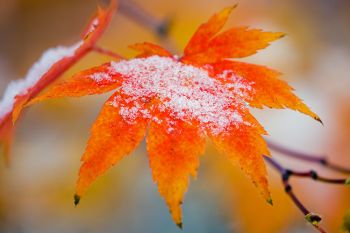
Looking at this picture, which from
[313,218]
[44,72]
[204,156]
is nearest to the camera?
[313,218]

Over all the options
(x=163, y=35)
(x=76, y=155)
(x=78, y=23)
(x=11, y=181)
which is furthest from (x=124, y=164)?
(x=78, y=23)

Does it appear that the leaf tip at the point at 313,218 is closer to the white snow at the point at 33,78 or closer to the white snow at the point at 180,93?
the white snow at the point at 180,93

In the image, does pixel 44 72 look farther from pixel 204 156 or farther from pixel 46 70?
pixel 204 156

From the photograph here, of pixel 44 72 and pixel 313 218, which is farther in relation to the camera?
pixel 44 72

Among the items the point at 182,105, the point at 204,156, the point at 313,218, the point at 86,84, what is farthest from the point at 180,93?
the point at 204,156

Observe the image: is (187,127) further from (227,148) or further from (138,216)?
(138,216)

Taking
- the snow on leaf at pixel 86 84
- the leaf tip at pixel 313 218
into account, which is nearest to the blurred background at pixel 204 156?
the leaf tip at pixel 313 218
